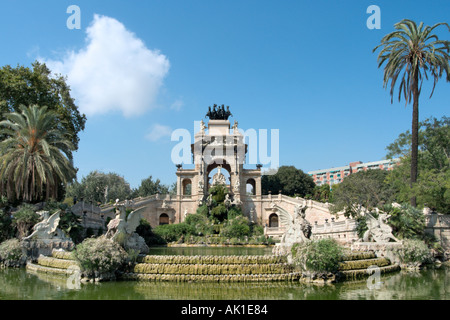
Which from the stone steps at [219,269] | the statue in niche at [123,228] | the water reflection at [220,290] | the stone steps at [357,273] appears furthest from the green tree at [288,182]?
the water reflection at [220,290]

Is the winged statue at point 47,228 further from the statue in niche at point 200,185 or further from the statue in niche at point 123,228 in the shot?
the statue in niche at point 200,185

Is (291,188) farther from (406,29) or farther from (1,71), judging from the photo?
(1,71)

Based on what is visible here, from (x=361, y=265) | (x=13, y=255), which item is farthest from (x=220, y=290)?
(x=13, y=255)

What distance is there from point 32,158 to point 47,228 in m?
5.44

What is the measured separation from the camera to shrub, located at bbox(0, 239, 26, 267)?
15711 millimetres

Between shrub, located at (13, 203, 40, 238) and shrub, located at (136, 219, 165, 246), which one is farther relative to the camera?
shrub, located at (136, 219, 165, 246)

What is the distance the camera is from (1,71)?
2381 centimetres

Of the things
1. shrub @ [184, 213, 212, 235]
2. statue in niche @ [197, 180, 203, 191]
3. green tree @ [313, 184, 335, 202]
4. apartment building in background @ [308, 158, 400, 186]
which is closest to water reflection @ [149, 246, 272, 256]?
shrub @ [184, 213, 212, 235]

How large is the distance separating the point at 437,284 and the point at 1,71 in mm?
27704

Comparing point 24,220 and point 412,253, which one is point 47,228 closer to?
point 24,220

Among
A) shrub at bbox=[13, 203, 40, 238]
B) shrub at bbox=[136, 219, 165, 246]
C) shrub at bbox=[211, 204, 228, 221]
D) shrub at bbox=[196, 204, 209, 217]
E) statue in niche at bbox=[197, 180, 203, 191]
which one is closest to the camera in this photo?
shrub at bbox=[13, 203, 40, 238]

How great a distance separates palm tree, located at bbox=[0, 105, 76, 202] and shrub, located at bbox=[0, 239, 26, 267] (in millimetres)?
4214

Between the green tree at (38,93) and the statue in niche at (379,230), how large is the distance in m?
18.4

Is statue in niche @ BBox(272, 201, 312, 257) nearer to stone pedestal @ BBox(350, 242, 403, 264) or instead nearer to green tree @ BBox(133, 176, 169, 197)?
stone pedestal @ BBox(350, 242, 403, 264)
